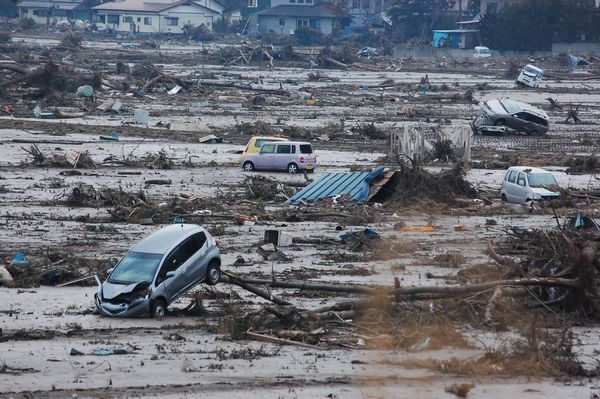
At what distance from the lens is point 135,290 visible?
59.0 feet

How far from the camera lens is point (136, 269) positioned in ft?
60.0

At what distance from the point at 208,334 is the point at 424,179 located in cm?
1435

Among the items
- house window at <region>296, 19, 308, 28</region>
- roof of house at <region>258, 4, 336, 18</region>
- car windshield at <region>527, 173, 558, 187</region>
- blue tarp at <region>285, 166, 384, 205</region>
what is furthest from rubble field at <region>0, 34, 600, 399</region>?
house window at <region>296, 19, 308, 28</region>

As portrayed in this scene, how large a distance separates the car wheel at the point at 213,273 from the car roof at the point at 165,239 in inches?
25.2

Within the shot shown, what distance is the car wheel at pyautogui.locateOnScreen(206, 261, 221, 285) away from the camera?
1898 centimetres

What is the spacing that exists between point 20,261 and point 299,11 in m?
127

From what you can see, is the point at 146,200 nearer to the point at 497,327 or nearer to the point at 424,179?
the point at 424,179

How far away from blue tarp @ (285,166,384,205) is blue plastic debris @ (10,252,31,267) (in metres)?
10.3

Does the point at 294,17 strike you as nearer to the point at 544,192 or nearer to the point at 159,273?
the point at 544,192

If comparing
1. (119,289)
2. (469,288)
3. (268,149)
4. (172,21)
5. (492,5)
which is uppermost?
(492,5)

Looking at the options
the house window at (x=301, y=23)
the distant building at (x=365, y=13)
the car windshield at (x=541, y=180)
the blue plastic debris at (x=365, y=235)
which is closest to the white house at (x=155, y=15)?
the house window at (x=301, y=23)

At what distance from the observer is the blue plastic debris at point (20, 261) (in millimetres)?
21377

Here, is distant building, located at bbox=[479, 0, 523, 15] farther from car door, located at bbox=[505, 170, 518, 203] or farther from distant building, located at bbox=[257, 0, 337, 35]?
car door, located at bbox=[505, 170, 518, 203]

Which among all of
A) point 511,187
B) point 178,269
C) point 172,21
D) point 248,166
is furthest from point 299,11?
point 178,269
